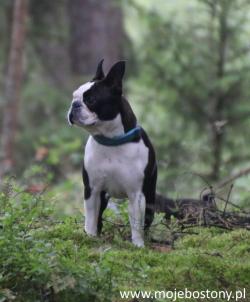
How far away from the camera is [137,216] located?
17.9 feet

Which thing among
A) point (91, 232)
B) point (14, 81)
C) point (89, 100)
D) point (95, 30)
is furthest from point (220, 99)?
point (89, 100)

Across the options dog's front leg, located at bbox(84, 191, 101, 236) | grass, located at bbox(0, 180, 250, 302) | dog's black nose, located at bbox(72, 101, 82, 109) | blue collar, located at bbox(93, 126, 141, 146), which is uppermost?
dog's black nose, located at bbox(72, 101, 82, 109)

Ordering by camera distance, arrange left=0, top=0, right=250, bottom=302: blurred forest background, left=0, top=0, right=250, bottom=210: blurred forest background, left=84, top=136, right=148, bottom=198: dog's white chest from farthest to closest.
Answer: left=0, top=0, right=250, bottom=210: blurred forest background
left=84, top=136, right=148, bottom=198: dog's white chest
left=0, top=0, right=250, bottom=302: blurred forest background

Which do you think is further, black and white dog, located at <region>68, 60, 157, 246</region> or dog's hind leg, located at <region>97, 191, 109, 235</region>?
dog's hind leg, located at <region>97, 191, 109, 235</region>

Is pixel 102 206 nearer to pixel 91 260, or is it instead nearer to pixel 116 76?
pixel 91 260

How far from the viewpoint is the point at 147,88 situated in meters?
12.5

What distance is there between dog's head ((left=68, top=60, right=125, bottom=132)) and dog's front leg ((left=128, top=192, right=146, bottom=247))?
566mm

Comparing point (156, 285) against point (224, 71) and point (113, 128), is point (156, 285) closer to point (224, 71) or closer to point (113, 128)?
point (113, 128)

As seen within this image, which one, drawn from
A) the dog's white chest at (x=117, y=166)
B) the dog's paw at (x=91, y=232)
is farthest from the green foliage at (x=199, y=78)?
the dog's white chest at (x=117, y=166)

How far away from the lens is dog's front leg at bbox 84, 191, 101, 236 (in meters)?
5.48

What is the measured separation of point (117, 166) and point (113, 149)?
0.12 meters

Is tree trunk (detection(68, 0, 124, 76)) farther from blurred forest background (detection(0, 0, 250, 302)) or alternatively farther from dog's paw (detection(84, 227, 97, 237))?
dog's paw (detection(84, 227, 97, 237))

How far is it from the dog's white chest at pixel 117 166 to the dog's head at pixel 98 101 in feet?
0.63

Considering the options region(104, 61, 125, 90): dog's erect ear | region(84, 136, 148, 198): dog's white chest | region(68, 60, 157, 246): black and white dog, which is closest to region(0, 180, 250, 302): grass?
region(68, 60, 157, 246): black and white dog
